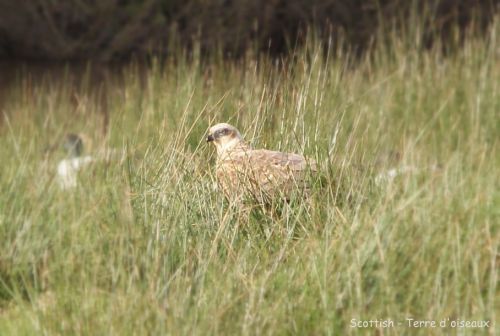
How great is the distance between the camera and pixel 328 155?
3777 mm

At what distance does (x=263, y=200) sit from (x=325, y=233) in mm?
514

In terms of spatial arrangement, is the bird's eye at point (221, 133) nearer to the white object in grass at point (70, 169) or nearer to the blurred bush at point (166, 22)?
the white object in grass at point (70, 169)

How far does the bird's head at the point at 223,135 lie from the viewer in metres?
4.23

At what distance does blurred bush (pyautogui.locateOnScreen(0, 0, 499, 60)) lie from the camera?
39.8 feet

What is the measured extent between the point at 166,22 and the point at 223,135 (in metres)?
8.55

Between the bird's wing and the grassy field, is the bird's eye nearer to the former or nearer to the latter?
the grassy field

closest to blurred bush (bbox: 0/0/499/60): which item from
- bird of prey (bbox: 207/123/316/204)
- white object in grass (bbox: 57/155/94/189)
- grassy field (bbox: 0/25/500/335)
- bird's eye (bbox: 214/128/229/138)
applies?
white object in grass (bbox: 57/155/94/189)

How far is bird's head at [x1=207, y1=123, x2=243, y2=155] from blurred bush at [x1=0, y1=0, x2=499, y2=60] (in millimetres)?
7676

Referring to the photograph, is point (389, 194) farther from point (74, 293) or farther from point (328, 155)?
point (74, 293)

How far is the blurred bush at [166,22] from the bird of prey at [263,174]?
792 cm

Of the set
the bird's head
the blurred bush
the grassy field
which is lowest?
the blurred bush

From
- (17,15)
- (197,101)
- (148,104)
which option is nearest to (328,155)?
(197,101)

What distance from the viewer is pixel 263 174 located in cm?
392

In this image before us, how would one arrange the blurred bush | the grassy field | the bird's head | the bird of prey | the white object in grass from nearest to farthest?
the grassy field, the bird of prey, the bird's head, the white object in grass, the blurred bush
